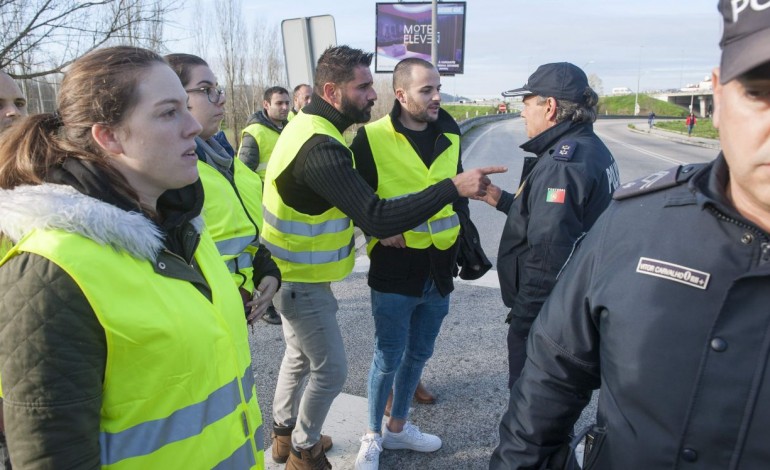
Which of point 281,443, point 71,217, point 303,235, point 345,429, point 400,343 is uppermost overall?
point 71,217

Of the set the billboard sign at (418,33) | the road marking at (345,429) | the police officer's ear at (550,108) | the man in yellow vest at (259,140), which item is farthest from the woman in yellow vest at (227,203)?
the billboard sign at (418,33)

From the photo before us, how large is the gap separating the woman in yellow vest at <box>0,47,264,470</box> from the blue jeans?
129cm

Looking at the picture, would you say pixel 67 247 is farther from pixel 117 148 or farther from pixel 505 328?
pixel 505 328

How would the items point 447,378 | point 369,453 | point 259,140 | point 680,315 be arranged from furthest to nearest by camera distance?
point 259,140 → point 447,378 → point 369,453 → point 680,315

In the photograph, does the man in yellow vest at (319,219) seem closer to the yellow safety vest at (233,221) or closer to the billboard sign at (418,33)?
the yellow safety vest at (233,221)

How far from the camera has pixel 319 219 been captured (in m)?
2.75

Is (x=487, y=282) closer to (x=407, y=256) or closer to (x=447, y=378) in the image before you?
(x=447, y=378)

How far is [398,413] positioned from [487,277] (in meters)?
3.17

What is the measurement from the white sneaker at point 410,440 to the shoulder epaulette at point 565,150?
175cm

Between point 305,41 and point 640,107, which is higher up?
point 305,41

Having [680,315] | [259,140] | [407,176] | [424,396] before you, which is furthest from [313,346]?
[259,140]

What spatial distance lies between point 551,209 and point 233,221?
144cm

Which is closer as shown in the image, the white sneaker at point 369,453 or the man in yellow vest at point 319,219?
the man in yellow vest at point 319,219

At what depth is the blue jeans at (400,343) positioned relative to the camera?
9.47ft
